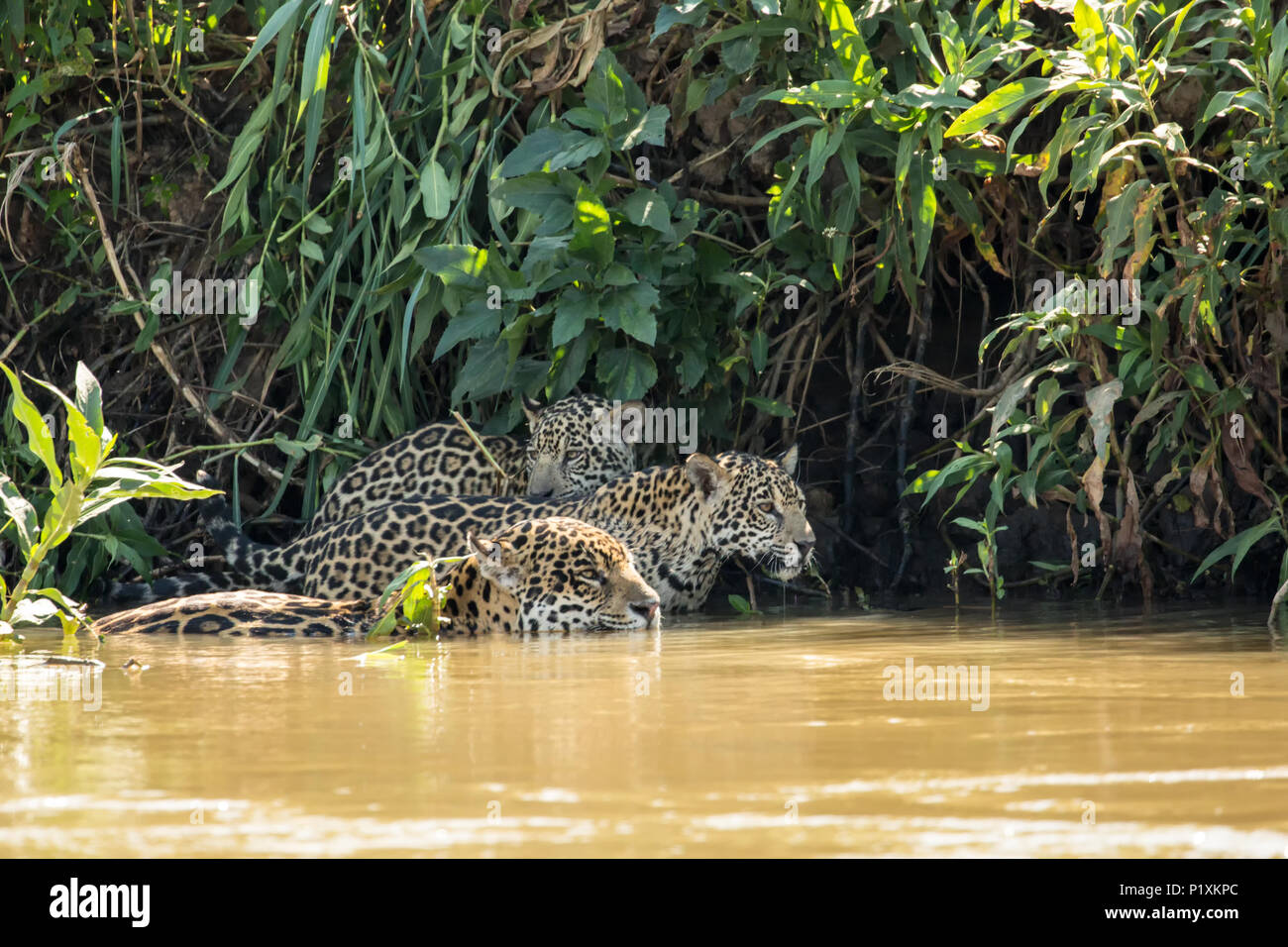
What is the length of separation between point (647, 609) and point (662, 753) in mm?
2971

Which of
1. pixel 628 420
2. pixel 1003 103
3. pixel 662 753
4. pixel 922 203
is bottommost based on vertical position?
pixel 662 753

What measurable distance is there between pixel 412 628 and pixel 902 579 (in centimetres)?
254

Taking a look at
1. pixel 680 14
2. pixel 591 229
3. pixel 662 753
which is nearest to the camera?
pixel 662 753

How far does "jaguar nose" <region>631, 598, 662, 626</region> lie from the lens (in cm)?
577

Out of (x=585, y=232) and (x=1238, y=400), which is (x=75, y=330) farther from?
(x=1238, y=400)

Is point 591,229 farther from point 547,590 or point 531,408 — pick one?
point 547,590

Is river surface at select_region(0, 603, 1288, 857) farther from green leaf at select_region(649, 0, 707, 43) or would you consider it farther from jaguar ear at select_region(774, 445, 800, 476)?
green leaf at select_region(649, 0, 707, 43)

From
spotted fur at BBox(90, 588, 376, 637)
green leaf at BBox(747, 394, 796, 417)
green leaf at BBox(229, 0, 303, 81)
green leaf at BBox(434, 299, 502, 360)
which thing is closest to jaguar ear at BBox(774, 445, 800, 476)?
green leaf at BBox(747, 394, 796, 417)

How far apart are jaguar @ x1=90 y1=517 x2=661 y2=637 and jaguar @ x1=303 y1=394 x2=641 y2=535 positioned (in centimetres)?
112

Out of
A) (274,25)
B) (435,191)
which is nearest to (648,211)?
(435,191)

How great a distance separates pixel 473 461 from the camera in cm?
715

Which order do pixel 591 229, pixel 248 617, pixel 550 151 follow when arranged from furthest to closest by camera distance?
pixel 550 151 < pixel 591 229 < pixel 248 617

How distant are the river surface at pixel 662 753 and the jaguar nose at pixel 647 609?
98 cm

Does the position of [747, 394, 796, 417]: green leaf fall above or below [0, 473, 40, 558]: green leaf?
above
